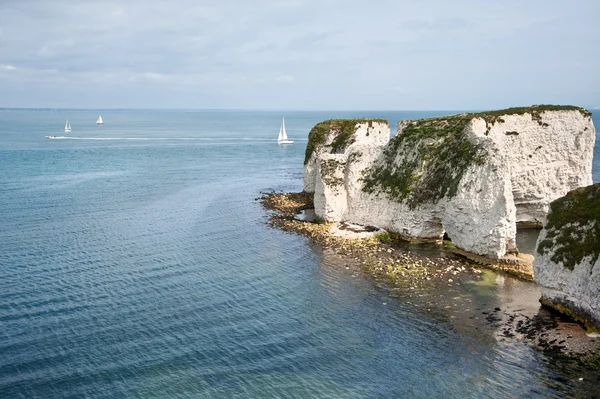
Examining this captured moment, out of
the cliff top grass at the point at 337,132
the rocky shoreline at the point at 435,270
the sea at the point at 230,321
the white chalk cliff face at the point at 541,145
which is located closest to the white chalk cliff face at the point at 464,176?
the white chalk cliff face at the point at 541,145

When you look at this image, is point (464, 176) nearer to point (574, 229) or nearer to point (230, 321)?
point (574, 229)

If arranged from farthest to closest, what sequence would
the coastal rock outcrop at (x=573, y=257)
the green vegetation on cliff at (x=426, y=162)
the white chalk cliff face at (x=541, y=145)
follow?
the white chalk cliff face at (x=541, y=145), the green vegetation on cliff at (x=426, y=162), the coastal rock outcrop at (x=573, y=257)

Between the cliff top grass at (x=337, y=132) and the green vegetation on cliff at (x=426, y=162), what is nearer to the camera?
the green vegetation on cliff at (x=426, y=162)

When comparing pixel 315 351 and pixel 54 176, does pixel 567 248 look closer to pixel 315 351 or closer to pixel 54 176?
pixel 315 351

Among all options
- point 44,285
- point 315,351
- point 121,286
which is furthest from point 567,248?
point 44,285

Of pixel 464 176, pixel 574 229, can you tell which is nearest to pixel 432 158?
pixel 464 176

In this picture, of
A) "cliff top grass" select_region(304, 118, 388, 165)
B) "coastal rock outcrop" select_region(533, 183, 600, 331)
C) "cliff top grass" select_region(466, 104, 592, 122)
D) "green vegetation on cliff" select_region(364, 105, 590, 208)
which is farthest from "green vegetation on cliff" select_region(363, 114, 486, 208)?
"cliff top grass" select_region(304, 118, 388, 165)

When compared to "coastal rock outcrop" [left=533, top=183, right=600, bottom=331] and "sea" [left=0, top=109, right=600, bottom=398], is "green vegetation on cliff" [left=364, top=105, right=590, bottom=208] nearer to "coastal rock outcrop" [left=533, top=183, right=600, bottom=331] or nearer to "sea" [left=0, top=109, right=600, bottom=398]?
"sea" [left=0, top=109, right=600, bottom=398]

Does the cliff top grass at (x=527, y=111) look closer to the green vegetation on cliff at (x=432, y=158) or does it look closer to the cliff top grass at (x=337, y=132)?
the green vegetation on cliff at (x=432, y=158)
